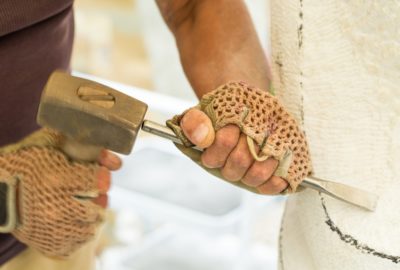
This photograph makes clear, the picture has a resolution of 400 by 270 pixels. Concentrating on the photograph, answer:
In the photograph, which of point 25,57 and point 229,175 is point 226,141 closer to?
point 229,175

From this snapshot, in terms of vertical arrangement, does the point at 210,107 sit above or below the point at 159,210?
above

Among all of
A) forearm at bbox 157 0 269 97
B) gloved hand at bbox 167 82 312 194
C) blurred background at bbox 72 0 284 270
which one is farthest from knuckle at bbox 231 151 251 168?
blurred background at bbox 72 0 284 270

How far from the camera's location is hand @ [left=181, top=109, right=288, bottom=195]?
22.1 inches

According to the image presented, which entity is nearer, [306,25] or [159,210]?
[306,25]

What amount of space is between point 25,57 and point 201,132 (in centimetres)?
30

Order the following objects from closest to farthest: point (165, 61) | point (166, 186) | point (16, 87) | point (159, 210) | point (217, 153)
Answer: point (217, 153) → point (16, 87) → point (159, 210) → point (166, 186) → point (165, 61)

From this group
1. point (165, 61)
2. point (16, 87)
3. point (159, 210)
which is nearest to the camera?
point (16, 87)

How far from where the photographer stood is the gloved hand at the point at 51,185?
2.21 feet

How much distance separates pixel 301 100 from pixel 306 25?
8 cm

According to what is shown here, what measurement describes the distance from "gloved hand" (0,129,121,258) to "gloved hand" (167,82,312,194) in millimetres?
147

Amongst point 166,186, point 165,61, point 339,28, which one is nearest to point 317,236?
point 339,28

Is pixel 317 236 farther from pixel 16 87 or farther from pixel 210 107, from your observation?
pixel 16 87

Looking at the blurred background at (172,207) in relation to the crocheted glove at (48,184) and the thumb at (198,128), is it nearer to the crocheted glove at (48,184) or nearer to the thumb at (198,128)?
the crocheted glove at (48,184)

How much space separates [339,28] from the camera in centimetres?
59
